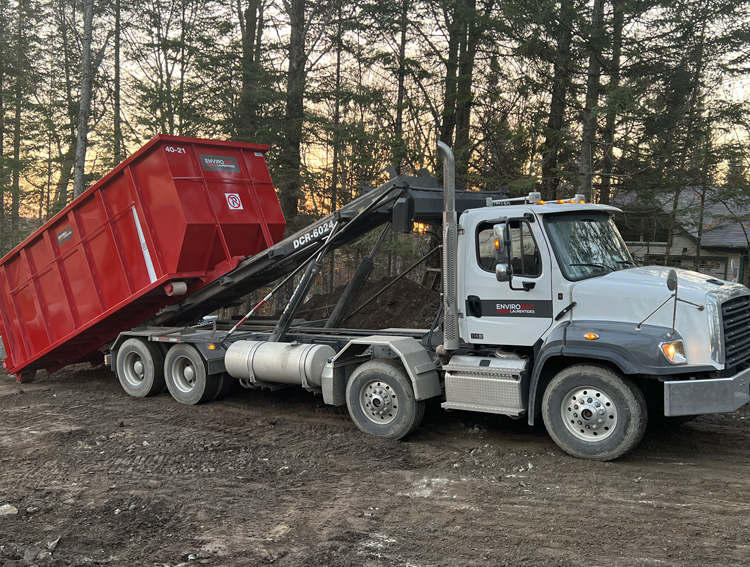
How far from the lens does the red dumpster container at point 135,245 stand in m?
8.98

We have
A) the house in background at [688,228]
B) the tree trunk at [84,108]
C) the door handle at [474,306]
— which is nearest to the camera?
the door handle at [474,306]

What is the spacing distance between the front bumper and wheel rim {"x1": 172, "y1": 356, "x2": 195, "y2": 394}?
6456 millimetres

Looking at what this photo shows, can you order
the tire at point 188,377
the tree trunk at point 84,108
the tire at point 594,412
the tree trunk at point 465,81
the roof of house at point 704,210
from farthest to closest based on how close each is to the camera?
the tree trunk at point 84,108 < the roof of house at point 704,210 < the tree trunk at point 465,81 < the tire at point 188,377 < the tire at point 594,412

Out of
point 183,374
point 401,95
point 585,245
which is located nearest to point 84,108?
point 401,95

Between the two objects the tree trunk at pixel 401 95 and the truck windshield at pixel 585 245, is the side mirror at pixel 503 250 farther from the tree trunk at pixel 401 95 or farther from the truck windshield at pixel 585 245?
the tree trunk at pixel 401 95

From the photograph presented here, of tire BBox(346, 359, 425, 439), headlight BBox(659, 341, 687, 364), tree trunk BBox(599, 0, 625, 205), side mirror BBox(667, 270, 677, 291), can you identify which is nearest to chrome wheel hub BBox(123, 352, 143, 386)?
tire BBox(346, 359, 425, 439)

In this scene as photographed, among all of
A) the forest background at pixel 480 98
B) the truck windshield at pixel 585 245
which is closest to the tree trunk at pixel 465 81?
the forest background at pixel 480 98

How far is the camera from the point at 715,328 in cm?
586

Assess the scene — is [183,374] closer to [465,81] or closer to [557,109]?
[465,81]

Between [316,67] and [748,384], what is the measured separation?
49.3 ft

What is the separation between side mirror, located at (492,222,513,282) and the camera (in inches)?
255

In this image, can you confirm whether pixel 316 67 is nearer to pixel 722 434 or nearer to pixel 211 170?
pixel 211 170

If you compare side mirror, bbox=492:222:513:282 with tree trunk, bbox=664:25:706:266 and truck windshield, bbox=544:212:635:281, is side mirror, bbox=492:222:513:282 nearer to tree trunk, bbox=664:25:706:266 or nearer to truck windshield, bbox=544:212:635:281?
truck windshield, bbox=544:212:635:281

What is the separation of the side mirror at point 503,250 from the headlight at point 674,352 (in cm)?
158
